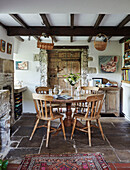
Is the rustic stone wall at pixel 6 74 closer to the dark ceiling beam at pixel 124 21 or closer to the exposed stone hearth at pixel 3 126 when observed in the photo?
the exposed stone hearth at pixel 3 126

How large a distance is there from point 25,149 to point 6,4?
94.6 inches

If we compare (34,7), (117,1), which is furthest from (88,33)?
(34,7)

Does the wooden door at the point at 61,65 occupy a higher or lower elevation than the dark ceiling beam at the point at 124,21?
lower

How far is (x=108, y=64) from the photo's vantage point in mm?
5590

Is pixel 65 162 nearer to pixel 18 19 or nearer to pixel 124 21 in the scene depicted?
pixel 18 19

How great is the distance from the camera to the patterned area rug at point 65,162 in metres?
2.28

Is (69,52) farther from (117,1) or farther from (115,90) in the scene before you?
(117,1)

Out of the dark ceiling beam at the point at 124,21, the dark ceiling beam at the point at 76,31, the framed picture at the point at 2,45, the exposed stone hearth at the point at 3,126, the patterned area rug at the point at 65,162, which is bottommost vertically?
the patterned area rug at the point at 65,162

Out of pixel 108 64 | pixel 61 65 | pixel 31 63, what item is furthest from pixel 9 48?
pixel 108 64

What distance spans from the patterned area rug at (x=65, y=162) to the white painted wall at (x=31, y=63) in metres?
3.26

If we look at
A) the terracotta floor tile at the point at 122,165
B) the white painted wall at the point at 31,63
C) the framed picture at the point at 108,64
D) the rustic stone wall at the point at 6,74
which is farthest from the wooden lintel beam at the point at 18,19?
the terracotta floor tile at the point at 122,165

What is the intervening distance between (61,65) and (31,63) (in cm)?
104

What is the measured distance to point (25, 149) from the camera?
2.83 metres

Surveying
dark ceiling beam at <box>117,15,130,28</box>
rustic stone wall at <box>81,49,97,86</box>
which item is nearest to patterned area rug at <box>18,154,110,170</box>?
dark ceiling beam at <box>117,15,130,28</box>
